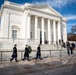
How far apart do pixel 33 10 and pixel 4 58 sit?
20.3 metres

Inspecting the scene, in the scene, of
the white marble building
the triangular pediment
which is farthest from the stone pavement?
the triangular pediment

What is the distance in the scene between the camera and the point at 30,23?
32.1 m

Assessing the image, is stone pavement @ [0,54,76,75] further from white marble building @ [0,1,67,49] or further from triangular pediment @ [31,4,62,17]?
triangular pediment @ [31,4,62,17]

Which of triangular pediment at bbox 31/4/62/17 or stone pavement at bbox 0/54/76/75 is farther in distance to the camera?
triangular pediment at bbox 31/4/62/17

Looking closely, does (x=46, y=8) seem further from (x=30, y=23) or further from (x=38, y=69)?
(x=38, y=69)

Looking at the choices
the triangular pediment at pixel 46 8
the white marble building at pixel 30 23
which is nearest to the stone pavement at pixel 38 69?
the white marble building at pixel 30 23

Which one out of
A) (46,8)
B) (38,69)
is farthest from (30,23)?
(38,69)

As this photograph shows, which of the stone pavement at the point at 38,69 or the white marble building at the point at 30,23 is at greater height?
the white marble building at the point at 30,23

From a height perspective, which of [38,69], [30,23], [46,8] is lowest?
[38,69]

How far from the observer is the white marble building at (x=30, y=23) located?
29219mm

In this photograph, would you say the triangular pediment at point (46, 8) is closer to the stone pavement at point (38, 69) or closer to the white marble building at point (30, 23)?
the white marble building at point (30, 23)

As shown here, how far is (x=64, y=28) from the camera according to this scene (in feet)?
137

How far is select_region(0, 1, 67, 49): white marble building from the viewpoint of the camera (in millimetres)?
29219

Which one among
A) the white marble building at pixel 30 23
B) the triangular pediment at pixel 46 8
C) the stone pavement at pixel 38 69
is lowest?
the stone pavement at pixel 38 69
